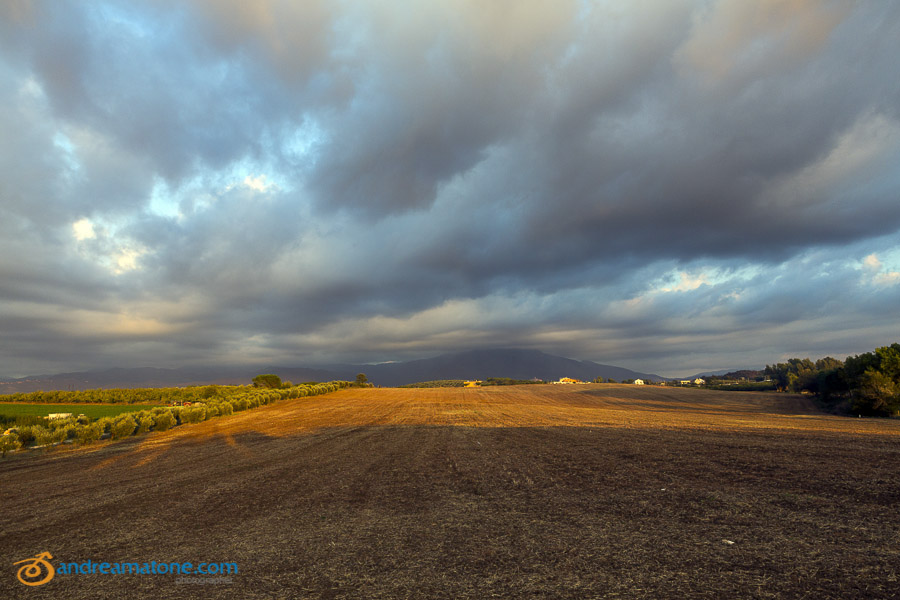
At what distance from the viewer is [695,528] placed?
303 inches

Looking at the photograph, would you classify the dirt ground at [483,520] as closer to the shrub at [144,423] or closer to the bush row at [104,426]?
the bush row at [104,426]

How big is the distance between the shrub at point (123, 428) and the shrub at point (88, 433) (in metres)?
1.08

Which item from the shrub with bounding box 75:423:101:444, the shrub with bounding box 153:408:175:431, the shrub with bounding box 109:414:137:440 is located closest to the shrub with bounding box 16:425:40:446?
the shrub with bounding box 75:423:101:444

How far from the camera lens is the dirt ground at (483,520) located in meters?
5.92

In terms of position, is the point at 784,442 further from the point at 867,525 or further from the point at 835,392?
the point at 835,392

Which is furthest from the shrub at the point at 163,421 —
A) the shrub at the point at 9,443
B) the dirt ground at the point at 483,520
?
the dirt ground at the point at 483,520

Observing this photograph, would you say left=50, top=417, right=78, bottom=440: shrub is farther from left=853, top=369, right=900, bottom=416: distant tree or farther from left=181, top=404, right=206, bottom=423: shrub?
left=853, top=369, right=900, bottom=416: distant tree

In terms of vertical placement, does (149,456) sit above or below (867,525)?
below

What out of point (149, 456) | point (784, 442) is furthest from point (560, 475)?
point (149, 456)

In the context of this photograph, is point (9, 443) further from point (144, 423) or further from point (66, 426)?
point (144, 423)

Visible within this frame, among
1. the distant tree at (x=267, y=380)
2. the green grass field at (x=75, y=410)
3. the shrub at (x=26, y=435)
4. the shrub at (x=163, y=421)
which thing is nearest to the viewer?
the shrub at (x=26, y=435)

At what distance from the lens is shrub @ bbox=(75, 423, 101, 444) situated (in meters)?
22.6

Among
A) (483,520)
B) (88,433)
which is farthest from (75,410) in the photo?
(483,520)

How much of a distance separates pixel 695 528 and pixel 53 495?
17448 millimetres
